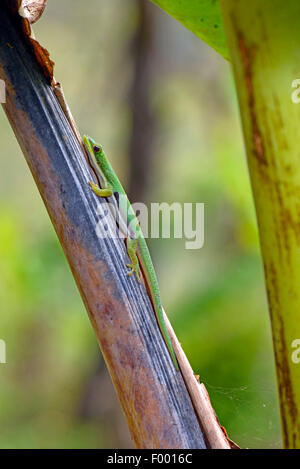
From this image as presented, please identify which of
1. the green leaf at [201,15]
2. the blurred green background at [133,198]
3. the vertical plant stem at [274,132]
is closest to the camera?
the vertical plant stem at [274,132]

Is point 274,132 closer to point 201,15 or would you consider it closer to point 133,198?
point 201,15

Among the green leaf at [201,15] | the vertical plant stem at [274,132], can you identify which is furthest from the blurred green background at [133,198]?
the vertical plant stem at [274,132]

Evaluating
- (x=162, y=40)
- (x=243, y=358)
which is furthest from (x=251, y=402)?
(x=162, y=40)

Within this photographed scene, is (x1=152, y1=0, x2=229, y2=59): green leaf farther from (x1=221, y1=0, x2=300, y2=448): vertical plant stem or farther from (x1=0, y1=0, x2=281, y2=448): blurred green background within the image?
Answer: (x1=0, y1=0, x2=281, y2=448): blurred green background

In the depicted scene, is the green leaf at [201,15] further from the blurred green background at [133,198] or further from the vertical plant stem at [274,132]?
the blurred green background at [133,198]

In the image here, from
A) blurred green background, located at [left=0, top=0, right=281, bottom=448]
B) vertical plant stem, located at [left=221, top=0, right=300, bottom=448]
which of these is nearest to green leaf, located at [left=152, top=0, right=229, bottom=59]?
vertical plant stem, located at [left=221, top=0, right=300, bottom=448]

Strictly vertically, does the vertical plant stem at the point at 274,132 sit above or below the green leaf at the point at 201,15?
below
